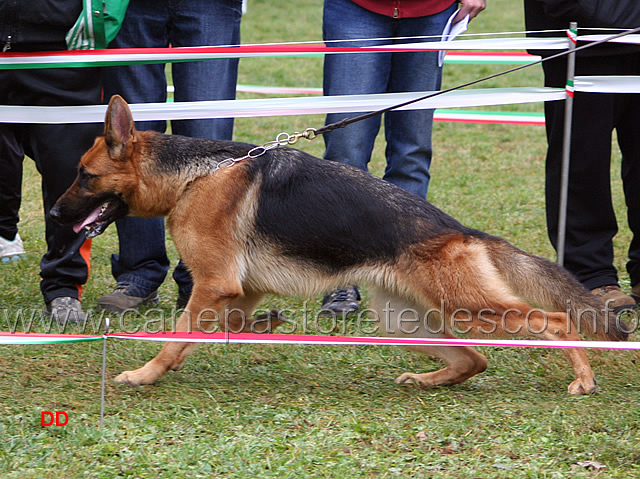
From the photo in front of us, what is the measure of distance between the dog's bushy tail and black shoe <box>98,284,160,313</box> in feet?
7.14

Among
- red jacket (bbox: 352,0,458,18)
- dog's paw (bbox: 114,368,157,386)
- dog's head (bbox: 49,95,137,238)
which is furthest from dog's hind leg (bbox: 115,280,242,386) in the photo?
red jacket (bbox: 352,0,458,18)

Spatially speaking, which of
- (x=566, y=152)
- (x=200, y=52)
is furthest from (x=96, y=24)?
(x=566, y=152)

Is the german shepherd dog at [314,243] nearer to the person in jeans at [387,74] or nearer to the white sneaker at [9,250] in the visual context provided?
the person in jeans at [387,74]

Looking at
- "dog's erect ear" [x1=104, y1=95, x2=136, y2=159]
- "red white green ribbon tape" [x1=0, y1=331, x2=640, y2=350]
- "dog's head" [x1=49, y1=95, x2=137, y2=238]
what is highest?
"dog's erect ear" [x1=104, y1=95, x2=136, y2=159]

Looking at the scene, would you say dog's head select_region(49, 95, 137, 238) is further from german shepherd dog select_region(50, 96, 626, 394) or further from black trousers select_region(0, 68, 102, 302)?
black trousers select_region(0, 68, 102, 302)

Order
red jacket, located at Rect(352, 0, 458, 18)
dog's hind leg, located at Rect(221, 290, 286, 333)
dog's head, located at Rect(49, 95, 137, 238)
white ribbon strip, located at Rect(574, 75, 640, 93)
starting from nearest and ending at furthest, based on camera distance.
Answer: dog's head, located at Rect(49, 95, 137, 238)
dog's hind leg, located at Rect(221, 290, 286, 333)
white ribbon strip, located at Rect(574, 75, 640, 93)
red jacket, located at Rect(352, 0, 458, 18)

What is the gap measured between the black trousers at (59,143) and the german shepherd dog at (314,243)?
2.25 ft

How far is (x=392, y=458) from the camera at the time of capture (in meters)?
2.95

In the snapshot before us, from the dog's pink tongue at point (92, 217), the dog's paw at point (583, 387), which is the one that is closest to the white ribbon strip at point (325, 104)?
the dog's pink tongue at point (92, 217)

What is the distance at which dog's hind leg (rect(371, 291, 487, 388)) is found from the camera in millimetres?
3699

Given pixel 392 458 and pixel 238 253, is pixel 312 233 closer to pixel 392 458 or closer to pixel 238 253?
pixel 238 253

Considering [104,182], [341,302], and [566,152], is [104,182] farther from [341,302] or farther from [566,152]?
[566,152]

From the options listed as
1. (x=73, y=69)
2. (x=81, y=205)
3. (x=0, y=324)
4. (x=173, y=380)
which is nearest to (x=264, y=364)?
(x=173, y=380)

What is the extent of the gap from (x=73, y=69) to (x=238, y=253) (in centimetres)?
143
